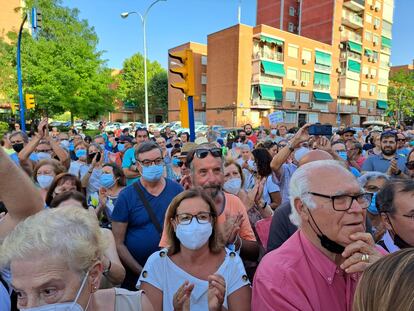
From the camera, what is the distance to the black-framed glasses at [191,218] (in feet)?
7.14

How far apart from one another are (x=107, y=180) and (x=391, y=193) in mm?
3397

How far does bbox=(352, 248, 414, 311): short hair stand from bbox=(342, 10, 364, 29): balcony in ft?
174

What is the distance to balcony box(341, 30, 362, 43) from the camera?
4606 centimetres

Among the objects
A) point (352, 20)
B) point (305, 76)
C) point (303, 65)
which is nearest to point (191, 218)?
point (303, 65)

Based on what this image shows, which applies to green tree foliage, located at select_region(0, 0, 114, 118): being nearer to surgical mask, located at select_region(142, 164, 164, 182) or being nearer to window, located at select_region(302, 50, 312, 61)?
surgical mask, located at select_region(142, 164, 164, 182)

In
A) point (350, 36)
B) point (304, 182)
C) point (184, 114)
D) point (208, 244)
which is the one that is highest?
point (350, 36)

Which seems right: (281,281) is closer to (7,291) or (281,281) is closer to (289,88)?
(7,291)

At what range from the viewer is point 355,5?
46.3 metres

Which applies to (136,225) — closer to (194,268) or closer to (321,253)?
(194,268)

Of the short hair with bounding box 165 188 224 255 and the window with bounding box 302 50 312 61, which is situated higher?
the window with bounding box 302 50 312 61

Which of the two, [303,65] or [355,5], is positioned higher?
[355,5]

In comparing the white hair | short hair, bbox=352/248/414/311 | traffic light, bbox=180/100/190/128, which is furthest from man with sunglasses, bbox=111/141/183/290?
traffic light, bbox=180/100/190/128

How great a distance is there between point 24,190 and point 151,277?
100 centimetres

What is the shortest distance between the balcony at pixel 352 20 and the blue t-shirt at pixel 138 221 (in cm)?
5182
